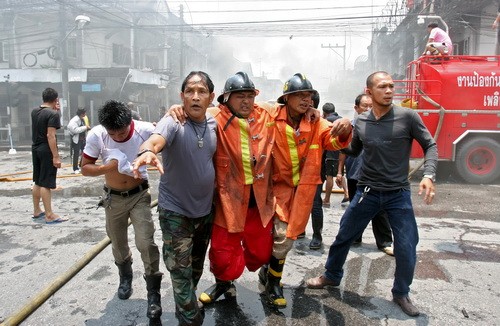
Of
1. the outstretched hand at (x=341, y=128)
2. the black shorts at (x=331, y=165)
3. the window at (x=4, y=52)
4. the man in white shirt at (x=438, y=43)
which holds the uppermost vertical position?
the window at (x=4, y=52)

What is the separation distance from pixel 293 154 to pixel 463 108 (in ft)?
23.2

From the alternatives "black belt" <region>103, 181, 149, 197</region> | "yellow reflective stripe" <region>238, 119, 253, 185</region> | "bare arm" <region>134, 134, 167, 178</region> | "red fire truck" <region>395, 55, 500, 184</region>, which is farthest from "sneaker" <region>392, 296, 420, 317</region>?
"red fire truck" <region>395, 55, 500, 184</region>

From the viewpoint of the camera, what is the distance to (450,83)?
331 inches

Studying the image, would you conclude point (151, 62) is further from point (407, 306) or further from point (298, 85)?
point (407, 306)

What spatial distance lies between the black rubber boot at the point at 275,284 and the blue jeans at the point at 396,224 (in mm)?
568

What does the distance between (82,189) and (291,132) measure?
239 inches

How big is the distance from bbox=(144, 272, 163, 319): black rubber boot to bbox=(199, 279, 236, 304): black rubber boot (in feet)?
1.20

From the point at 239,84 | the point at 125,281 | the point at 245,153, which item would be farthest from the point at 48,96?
the point at 245,153

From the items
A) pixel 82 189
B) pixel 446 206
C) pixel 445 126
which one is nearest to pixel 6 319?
pixel 82 189

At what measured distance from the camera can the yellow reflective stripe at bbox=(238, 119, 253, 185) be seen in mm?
2830

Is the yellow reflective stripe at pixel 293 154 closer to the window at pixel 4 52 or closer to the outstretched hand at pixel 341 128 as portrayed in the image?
the outstretched hand at pixel 341 128

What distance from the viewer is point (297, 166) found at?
303 cm

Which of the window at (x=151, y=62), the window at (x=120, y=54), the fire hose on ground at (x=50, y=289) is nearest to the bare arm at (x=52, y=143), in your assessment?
the fire hose on ground at (x=50, y=289)

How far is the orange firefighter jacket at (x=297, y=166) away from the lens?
2.98m
